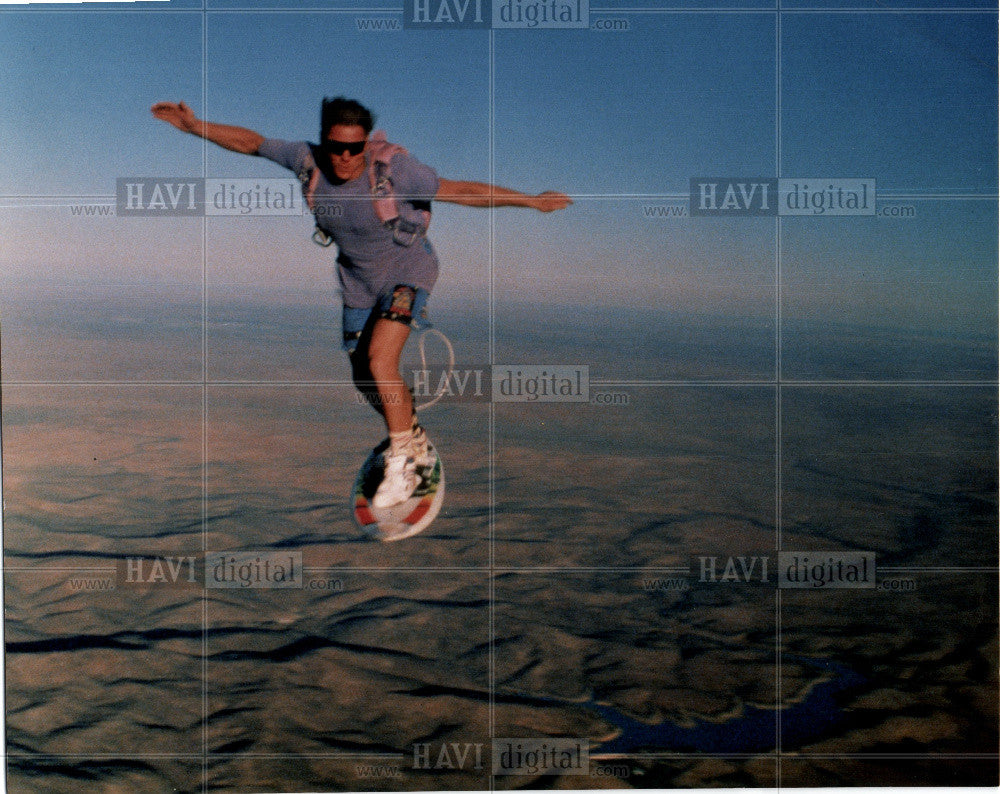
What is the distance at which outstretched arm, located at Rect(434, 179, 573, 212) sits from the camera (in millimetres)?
4539

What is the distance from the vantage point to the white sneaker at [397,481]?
4668mm

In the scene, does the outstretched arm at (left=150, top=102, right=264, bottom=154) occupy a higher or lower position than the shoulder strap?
higher

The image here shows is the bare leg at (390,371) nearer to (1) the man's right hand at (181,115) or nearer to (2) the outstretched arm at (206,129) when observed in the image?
(2) the outstretched arm at (206,129)

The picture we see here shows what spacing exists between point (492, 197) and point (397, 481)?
1315mm

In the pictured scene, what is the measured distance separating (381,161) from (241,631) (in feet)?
6.94

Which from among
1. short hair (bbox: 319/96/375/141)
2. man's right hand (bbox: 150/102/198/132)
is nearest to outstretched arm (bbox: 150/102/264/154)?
man's right hand (bbox: 150/102/198/132)

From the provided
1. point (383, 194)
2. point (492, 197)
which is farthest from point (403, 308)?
point (492, 197)

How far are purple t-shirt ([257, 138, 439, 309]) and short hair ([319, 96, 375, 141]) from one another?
12 centimetres

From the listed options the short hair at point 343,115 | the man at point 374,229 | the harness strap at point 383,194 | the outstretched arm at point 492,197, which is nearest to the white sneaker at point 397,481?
the man at point 374,229

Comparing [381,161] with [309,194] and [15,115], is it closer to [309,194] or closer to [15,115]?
[309,194]

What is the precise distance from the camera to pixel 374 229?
4.58 m

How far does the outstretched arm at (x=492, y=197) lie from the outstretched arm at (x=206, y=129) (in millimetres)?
830

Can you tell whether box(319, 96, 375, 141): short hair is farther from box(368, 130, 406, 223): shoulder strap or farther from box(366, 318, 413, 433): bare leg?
box(366, 318, 413, 433): bare leg

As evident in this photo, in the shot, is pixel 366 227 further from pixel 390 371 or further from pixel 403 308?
pixel 390 371
